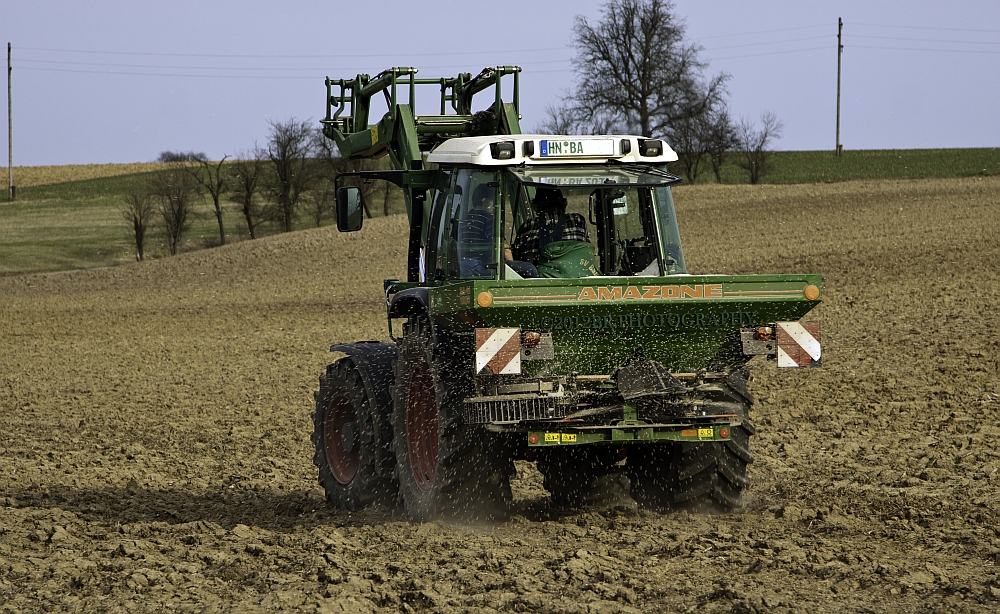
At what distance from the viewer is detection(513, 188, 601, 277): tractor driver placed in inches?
280

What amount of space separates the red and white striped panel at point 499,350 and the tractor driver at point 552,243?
833 millimetres

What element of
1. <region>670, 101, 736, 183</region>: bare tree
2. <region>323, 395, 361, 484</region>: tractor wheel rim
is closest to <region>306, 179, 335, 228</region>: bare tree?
<region>670, 101, 736, 183</region>: bare tree

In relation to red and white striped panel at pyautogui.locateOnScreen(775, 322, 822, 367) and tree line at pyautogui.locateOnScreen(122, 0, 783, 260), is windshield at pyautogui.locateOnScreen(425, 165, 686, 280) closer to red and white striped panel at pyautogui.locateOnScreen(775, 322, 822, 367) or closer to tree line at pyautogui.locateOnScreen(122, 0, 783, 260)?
red and white striped panel at pyautogui.locateOnScreen(775, 322, 822, 367)

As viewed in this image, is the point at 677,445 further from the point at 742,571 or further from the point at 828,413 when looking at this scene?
the point at 828,413

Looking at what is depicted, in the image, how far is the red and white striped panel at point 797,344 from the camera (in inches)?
264

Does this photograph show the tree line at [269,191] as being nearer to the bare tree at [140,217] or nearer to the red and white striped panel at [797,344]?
the bare tree at [140,217]

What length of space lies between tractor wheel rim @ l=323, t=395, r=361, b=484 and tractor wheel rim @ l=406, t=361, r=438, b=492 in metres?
1.14

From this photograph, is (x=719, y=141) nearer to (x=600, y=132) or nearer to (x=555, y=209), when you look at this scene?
(x=600, y=132)

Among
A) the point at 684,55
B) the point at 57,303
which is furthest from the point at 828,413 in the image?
the point at 684,55

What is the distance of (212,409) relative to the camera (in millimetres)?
13172

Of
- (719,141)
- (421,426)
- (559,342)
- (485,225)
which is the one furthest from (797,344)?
(719,141)

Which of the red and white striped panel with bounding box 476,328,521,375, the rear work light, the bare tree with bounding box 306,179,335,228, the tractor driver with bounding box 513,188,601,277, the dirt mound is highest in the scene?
the bare tree with bounding box 306,179,335,228

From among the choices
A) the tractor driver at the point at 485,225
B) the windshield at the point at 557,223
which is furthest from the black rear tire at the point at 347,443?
the tractor driver at the point at 485,225

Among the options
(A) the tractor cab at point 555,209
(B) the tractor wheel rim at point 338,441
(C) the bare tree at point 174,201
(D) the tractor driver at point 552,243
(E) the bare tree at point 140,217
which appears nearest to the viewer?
(A) the tractor cab at point 555,209
